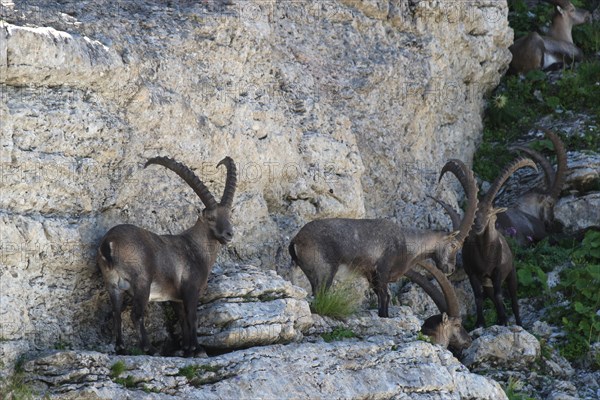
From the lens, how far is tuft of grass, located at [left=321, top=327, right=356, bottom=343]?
39.3 ft

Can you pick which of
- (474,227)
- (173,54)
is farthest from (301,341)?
(474,227)

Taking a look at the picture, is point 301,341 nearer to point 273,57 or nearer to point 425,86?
point 273,57

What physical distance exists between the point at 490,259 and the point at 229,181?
191 inches

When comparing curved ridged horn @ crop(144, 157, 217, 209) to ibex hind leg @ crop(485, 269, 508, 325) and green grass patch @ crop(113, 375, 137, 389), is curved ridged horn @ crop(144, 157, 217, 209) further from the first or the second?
ibex hind leg @ crop(485, 269, 508, 325)

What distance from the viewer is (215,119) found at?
1342cm

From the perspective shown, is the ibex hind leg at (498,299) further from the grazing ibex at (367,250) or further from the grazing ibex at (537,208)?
the grazing ibex at (537,208)

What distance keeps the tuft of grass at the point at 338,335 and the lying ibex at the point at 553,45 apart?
952 cm

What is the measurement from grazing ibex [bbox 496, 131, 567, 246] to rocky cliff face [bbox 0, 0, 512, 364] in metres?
1.08

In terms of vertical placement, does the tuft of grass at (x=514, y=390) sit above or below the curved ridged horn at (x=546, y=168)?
below

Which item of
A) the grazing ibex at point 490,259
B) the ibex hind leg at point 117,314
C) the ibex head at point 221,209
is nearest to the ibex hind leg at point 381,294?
the ibex head at point 221,209

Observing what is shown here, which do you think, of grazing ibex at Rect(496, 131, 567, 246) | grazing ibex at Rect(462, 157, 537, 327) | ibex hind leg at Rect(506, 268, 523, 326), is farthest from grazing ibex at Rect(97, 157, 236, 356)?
grazing ibex at Rect(496, 131, 567, 246)

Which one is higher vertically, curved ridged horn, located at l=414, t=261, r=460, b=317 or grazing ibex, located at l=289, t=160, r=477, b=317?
grazing ibex, located at l=289, t=160, r=477, b=317

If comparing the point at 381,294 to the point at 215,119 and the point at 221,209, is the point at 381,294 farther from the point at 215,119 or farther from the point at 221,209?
the point at 215,119

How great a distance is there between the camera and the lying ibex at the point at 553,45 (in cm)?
2031
